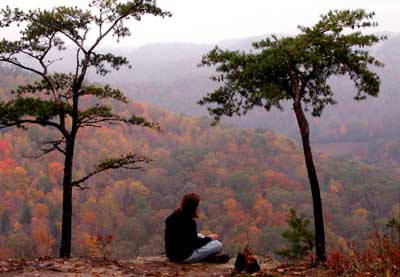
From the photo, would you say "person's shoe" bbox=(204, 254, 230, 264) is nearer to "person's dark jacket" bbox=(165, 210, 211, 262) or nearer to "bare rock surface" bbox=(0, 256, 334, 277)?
"bare rock surface" bbox=(0, 256, 334, 277)

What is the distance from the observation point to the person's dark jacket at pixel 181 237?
343 inches

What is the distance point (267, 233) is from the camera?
72000mm

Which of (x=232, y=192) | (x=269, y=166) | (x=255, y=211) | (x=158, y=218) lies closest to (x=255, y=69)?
(x=158, y=218)

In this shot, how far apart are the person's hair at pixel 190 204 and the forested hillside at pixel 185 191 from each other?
57.2 metres

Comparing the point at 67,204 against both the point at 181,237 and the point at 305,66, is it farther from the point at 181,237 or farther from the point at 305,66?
the point at 305,66

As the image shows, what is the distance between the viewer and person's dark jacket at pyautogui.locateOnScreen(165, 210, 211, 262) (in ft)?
28.6

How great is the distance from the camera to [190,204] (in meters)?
8.51

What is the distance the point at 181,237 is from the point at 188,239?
0.44 ft

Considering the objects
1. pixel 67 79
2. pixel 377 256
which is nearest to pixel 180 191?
pixel 67 79

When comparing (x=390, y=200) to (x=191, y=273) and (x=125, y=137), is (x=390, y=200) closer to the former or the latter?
(x=125, y=137)

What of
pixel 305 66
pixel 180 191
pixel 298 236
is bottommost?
pixel 180 191

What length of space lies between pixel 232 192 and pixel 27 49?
3634 inches

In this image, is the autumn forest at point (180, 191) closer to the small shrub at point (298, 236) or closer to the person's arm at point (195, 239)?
the small shrub at point (298, 236)

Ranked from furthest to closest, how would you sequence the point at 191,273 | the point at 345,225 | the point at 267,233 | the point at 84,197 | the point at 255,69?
the point at 84,197 → the point at 345,225 → the point at 267,233 → the point at 255,69 → the point at 191,273
